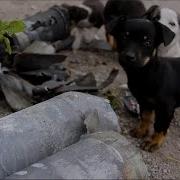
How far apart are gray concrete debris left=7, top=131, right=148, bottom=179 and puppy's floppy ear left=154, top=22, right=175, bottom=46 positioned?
3.65ft

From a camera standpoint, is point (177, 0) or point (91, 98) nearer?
point (91, 98)

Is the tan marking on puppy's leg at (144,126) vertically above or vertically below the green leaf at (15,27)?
below

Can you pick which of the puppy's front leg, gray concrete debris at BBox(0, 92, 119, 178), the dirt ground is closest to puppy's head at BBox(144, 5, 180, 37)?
the dirt ground

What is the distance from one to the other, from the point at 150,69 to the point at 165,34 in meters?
0.31

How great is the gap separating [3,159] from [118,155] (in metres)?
0.65

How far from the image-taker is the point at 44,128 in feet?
10.4

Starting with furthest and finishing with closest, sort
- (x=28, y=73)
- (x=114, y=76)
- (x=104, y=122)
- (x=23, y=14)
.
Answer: (x=23, y=14), (x=114, y=76), (x=28, y=73), (x=104, y=122)

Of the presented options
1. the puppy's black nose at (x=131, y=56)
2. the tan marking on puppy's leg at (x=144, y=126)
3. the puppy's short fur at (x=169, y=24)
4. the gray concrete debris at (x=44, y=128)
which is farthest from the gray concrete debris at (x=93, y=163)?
the puppy's short fur at (x=169, y=24)

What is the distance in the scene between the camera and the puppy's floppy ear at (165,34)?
3883 mm

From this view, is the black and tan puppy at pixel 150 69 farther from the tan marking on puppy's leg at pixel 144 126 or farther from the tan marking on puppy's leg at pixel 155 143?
the tan marking on puppy's leg at pixel 144 126

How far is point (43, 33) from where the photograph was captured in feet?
17.5

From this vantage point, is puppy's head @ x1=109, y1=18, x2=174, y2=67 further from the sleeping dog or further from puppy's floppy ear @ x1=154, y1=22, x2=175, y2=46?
the sleeping dog

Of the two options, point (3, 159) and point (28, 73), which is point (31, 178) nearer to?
point (3, 159)

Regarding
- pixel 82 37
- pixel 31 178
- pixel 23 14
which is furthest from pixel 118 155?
pixel 23 14
